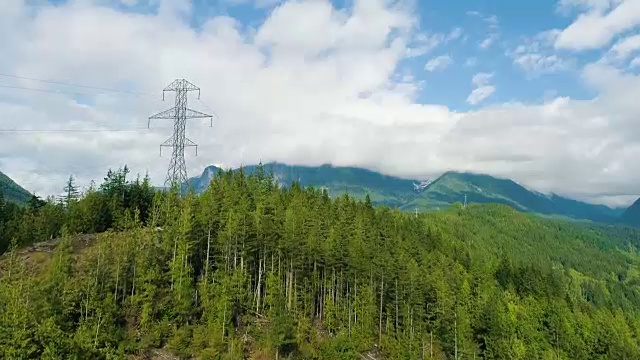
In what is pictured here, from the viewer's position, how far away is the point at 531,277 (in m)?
145

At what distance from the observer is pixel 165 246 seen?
87.4m

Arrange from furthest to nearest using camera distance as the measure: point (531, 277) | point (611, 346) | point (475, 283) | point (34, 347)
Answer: point (531, 277) < point (475, 283) < point (611, 346) < point (34, 347)

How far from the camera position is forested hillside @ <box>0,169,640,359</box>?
72938mm

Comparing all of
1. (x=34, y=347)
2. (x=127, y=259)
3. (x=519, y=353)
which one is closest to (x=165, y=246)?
(x=127, y=259)

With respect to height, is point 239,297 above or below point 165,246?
below

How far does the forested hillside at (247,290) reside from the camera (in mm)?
72938

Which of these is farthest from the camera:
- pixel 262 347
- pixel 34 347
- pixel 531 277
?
pixel 531 277

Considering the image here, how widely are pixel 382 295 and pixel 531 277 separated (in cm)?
6925

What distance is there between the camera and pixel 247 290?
87.8 m

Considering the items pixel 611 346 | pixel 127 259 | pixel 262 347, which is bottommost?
pixel 611 346

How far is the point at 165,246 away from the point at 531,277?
108565 millimetres

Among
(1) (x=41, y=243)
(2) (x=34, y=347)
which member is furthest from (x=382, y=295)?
(1) (x=41, y=243)

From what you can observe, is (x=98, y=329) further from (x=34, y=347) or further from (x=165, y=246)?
(x=165, y=246)

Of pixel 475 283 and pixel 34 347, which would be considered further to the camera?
pixel 475 283
